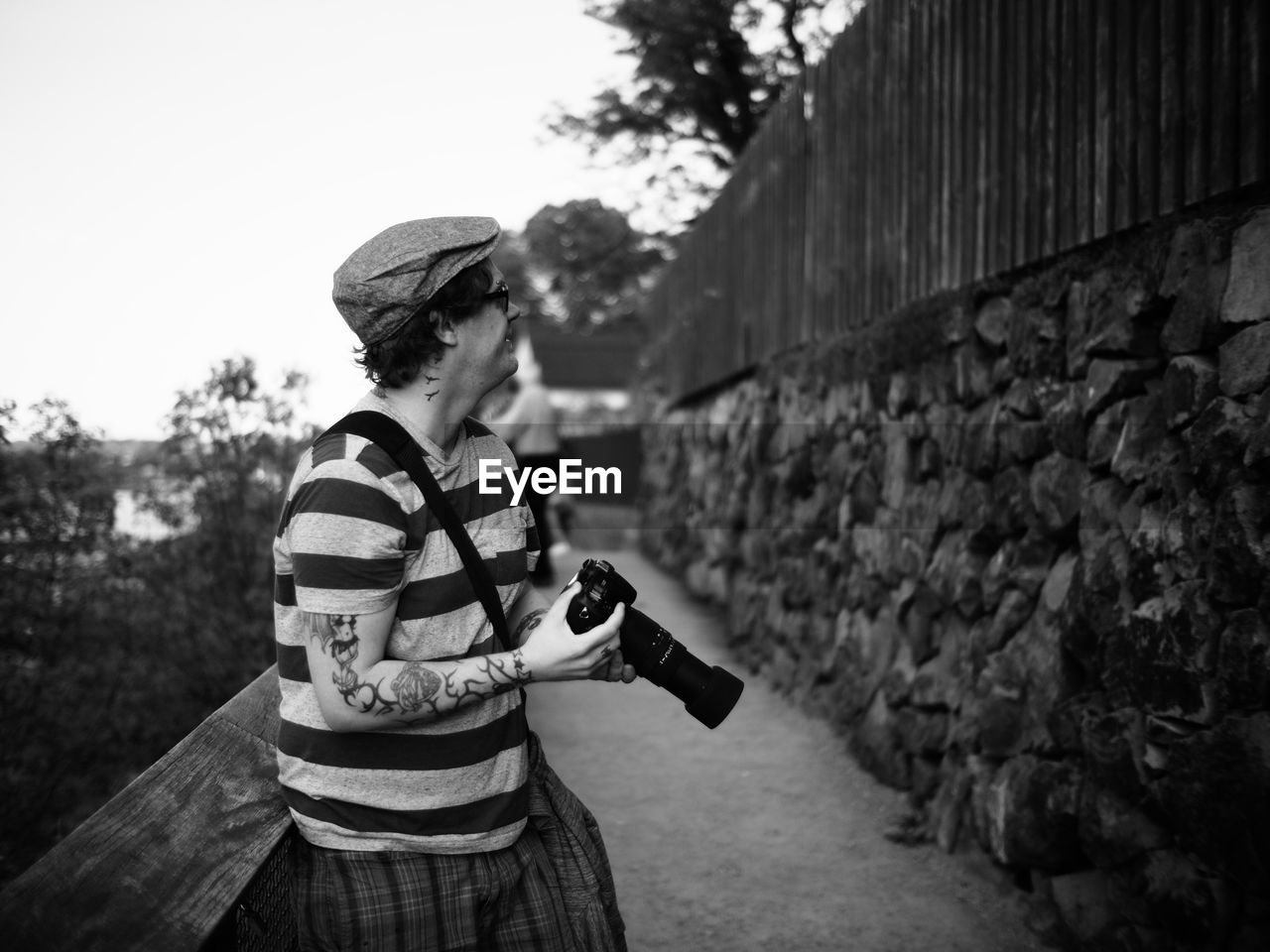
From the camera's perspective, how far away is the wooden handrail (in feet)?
5.34

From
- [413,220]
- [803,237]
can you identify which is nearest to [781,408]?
[803,237]

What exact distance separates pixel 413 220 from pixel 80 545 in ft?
10.8

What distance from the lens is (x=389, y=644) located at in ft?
5.98

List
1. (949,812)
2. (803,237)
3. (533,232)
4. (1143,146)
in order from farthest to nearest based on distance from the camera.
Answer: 1. (533,232)
2. (803,237)
3. (949,812)
4. (1143,146)

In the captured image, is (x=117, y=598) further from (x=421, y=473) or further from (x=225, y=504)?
(x=421, y=473)

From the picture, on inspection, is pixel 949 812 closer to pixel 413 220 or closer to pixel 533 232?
pixel 413 220

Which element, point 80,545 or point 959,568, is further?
point 959,568

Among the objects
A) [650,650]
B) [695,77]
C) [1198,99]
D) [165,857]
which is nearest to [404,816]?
[165,857]

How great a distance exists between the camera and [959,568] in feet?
16.2

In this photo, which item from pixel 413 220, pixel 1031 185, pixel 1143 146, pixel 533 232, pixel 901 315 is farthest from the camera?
pixel 533 232

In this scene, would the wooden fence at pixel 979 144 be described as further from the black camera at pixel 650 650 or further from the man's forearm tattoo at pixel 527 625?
the man's forearm tattoo at pixel 527 625

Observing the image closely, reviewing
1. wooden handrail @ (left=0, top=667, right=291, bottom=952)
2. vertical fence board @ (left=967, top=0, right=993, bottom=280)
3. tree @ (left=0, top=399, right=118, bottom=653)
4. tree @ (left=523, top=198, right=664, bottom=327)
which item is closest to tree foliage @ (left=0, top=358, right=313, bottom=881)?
tree @ (left=0, top=399, right=118, bottom=653)

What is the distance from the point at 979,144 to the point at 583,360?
37920 millimetres

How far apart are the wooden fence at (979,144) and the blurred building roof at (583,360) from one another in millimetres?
32619
